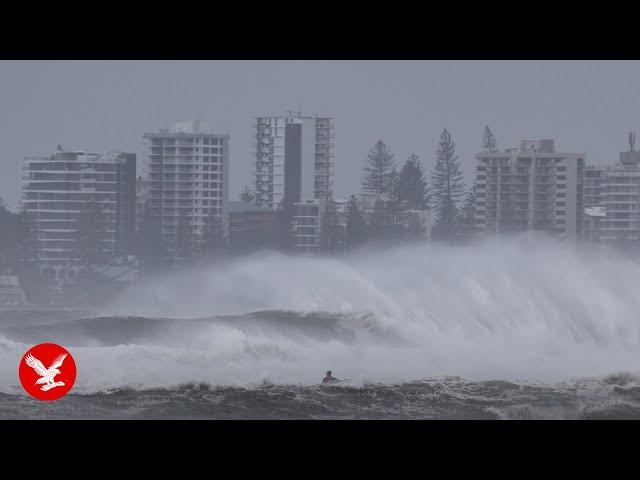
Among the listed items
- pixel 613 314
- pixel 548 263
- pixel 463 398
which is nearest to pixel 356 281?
pixel 548 263

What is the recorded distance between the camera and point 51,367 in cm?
1115

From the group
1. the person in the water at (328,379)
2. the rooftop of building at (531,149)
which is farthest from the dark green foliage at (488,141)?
the person in the water at (328,379)

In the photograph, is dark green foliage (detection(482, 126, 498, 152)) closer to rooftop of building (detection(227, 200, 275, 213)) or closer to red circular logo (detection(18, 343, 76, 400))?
rooftop of building (detection(227, 200, 275, 213))

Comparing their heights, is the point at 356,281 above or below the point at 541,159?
below

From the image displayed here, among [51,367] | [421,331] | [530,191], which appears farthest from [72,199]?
[51,367]

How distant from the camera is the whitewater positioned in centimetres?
1494

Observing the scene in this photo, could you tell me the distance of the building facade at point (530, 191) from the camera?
51.8 m

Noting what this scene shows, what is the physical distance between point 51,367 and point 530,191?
43213mm

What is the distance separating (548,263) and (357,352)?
7.62 meters

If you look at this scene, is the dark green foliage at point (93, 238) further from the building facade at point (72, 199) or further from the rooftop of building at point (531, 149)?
the rooftop of building at point (531, 149)

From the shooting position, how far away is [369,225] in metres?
52.5

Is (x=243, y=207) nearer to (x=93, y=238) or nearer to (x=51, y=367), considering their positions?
(x=93, y=238)

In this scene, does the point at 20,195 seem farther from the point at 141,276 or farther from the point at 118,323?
the point at 118,323

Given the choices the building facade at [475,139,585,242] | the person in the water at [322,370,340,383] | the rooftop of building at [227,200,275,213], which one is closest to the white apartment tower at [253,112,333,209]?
the rooftop of building at [227,200,275,213]
